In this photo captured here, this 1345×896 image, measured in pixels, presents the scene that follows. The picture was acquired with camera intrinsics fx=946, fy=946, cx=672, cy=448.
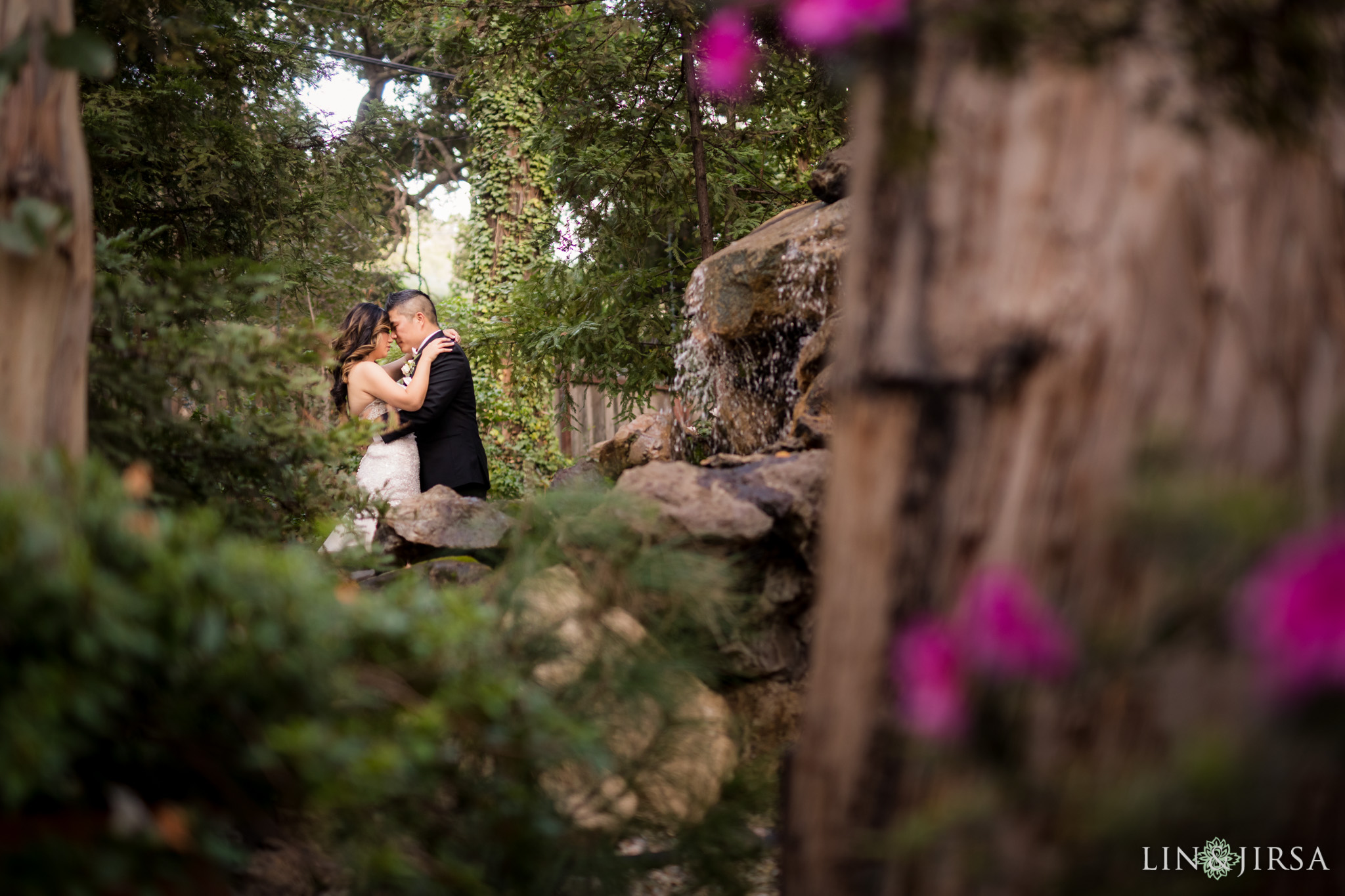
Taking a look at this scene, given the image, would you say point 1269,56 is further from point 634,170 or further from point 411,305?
point 634,170

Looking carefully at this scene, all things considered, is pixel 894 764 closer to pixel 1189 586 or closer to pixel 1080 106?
pixel 1189 586

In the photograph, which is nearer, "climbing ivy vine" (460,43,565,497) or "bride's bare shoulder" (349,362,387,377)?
"bride's bare shoulder" (349,362,387,377)

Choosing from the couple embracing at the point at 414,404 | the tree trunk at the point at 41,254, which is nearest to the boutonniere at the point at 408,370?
the couple embracing at the point at 414,404

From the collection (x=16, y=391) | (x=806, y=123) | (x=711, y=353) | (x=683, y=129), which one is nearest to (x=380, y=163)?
(x=683, y=129)

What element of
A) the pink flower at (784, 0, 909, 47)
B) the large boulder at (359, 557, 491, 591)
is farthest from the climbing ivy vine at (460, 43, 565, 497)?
the pink flower at (784, 0, 909, 47)

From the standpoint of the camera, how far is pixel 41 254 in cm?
185

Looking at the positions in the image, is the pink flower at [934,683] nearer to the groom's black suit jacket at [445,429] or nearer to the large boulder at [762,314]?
the large boulder at [762,314]

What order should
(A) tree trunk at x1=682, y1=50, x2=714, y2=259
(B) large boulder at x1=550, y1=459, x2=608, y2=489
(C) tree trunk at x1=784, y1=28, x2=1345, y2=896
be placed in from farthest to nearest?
(A) tree trunk at x1=682, y1=50, x2=714, y2=259 < (B) large boulder at x1=550, y1=459, x2=608, y2=489 < (C) tree trunk at x1=784, y1=28, x2=1345, y2=896

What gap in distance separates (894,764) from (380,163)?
9.88m

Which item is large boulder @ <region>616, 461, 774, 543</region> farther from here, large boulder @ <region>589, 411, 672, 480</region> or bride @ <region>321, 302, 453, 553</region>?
large boulder @ <region>589, 411, 672, 480</region>

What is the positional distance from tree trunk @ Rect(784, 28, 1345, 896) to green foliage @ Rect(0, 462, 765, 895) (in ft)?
2.65

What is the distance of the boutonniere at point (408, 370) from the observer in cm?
591

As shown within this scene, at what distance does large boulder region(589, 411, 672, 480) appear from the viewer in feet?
26.2

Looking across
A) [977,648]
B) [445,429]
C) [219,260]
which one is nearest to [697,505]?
[219,260]
